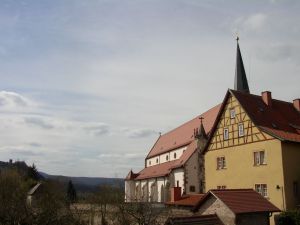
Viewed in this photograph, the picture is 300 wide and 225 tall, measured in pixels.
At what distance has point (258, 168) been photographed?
34656 mm

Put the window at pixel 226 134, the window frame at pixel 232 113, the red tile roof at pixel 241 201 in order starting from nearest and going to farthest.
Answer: the red tile roof at pixel 241 201 < the window frame at pixel 232 113 < the window at pixel 226 134

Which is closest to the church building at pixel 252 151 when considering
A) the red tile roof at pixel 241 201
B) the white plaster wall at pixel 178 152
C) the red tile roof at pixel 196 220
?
the red tile roof at pixel 196 220

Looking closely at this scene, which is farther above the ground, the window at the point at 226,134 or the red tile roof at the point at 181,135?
the red tile roof at the point at 181,135

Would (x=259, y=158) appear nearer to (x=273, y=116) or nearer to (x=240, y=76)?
(x=273, y=116)

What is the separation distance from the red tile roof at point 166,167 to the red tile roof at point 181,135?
219 cm

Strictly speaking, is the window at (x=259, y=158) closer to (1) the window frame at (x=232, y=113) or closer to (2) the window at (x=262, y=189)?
(2) the window at (x=262, y=189)

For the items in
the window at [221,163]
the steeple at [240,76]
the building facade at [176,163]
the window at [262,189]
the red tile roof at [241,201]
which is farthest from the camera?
the steeple at [240,76]

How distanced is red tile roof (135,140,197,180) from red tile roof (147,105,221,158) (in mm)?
2192

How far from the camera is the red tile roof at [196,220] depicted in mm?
24047

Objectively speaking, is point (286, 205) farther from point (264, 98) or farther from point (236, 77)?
point (236, 77)

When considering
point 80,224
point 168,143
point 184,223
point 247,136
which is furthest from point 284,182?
point 168,143

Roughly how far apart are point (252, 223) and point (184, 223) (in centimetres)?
502

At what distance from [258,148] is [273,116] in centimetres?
414

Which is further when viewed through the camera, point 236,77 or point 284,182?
point 236,77
